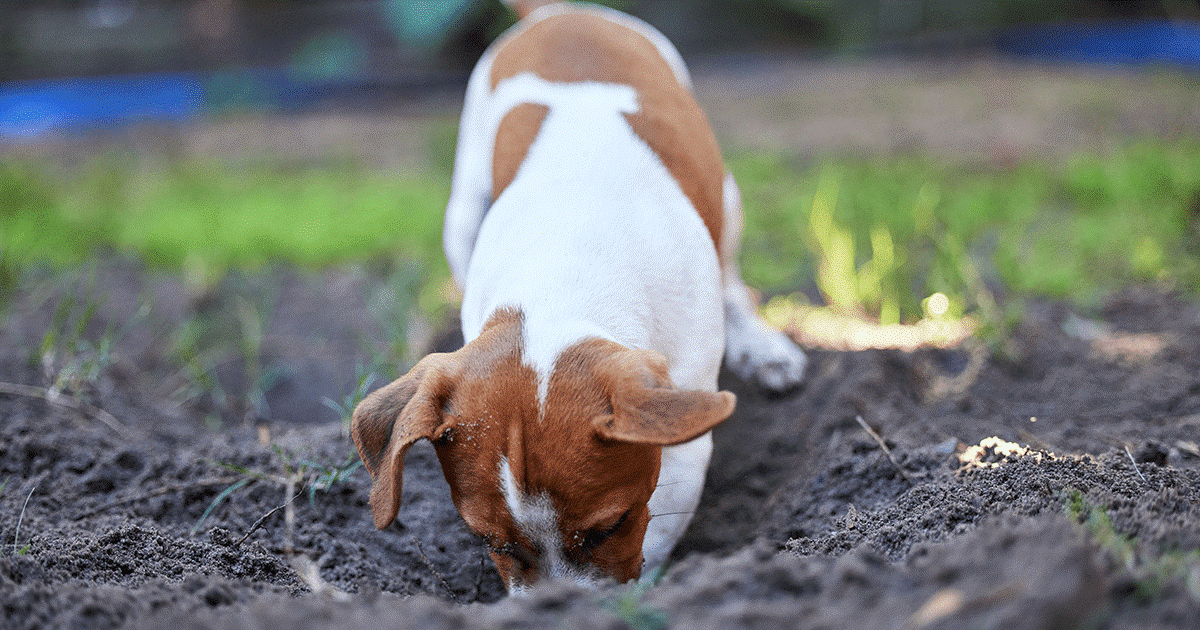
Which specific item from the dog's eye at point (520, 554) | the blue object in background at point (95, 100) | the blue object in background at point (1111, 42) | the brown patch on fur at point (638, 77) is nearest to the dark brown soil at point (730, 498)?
the dog's eye at point (520, 554)

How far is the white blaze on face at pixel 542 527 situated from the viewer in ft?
7.32

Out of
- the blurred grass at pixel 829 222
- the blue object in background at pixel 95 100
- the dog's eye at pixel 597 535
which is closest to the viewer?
the dog's eye at pixel 597 535

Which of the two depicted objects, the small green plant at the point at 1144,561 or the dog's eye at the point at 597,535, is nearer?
the small green plant at the point at 1144,561

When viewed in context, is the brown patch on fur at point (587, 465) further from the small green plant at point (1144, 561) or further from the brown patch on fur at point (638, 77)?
the brown patch on fur at point (638, 77)

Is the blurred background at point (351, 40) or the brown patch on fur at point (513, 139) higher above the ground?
the brown patch on fur at point (513, 139)

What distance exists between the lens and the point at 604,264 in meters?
2.70

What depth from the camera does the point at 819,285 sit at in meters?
4.54

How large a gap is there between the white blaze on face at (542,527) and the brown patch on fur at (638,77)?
55.1 inches

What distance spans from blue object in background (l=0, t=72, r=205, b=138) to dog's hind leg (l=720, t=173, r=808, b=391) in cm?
788

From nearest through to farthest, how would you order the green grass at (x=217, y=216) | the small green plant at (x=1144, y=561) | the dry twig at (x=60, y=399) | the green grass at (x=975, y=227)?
the small green plant at (x=1144, y=561), the dry twig at (x=60, y=399), the green grass at (x=975, y=227), the green grass at (x=217, y=216)

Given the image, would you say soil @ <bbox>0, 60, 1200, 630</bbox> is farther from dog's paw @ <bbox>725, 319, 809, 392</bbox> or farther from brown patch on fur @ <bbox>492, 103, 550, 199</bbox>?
brown patch on fur @ <bbox>492, 103, 550, 199</bbox>

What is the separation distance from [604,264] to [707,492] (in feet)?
3.02

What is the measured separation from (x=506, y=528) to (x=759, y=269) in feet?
9.82

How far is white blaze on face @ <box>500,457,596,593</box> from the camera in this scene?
2.23 metres
